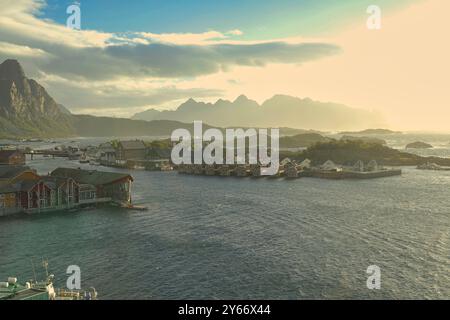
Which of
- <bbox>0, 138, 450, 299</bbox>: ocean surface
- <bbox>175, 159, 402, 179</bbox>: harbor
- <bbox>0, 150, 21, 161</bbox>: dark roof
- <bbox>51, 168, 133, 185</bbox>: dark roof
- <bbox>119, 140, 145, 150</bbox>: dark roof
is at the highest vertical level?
<bbox>119, 140, 145, 150</bbox>: dark roof

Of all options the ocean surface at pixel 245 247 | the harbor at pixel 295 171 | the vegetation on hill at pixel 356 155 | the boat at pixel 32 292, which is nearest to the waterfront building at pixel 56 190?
the ocean surface at pixel 245 247

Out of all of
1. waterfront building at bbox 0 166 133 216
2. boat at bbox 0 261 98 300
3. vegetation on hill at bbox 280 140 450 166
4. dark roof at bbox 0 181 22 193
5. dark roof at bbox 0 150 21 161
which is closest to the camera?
boat at bbox 0 261 98 300

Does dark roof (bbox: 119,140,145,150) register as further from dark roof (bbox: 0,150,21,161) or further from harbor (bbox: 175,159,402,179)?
dark roof (bbox: 0,150,21,161)

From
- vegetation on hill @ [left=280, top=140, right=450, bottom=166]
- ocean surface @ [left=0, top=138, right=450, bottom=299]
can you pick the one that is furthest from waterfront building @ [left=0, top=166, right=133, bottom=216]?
vegetation on hill @ [left=280, top=140, right=450, bottom=166]

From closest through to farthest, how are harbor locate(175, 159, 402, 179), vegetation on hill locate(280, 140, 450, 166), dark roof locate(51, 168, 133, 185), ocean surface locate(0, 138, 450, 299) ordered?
ocean surface locate(0, 138, 450, 299) → dark roof locate(51, 168, 133, 185) → harbor locate(175, 159, 402, 179) → vegetation on hill locate(280, 140, 450, 166)

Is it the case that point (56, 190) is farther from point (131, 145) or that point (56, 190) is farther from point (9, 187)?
point (131, 145)

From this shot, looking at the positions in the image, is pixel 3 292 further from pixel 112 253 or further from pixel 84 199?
pixel 84 199

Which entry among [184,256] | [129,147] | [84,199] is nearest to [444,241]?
[184,256]

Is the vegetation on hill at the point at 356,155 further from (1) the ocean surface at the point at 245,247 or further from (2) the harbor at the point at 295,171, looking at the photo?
(1) the ocean surface at the point at 245,247

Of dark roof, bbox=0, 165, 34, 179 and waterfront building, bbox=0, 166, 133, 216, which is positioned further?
dark roof, bbox=0, 165, 34, 179
